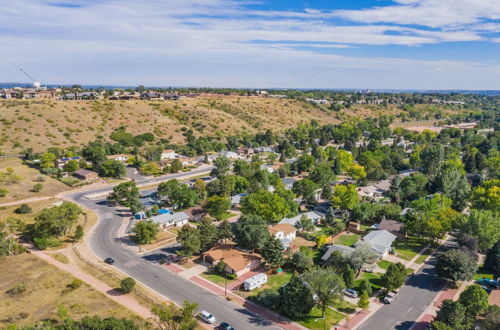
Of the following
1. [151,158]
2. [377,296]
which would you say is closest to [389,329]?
[377,296]

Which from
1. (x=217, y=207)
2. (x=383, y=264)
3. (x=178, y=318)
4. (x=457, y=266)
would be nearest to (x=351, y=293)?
(x=383, y=264)

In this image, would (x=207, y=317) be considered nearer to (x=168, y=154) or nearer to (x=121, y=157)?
(x=121, y=157)

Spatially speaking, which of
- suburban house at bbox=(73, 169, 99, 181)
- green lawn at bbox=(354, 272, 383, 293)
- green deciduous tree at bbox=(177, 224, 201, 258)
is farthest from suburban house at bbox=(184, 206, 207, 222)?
→ suburban house at bbox=(73, 169, 99, 181)

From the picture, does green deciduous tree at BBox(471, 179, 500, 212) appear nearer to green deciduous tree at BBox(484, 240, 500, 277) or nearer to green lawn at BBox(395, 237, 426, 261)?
green lawn at BBox(395, 237, 426, 261)

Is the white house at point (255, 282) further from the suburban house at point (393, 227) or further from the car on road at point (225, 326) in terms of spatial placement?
the suburban house at point (393, 227)

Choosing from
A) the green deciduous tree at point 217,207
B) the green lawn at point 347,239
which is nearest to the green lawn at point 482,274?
the green lawn at point 347,239
